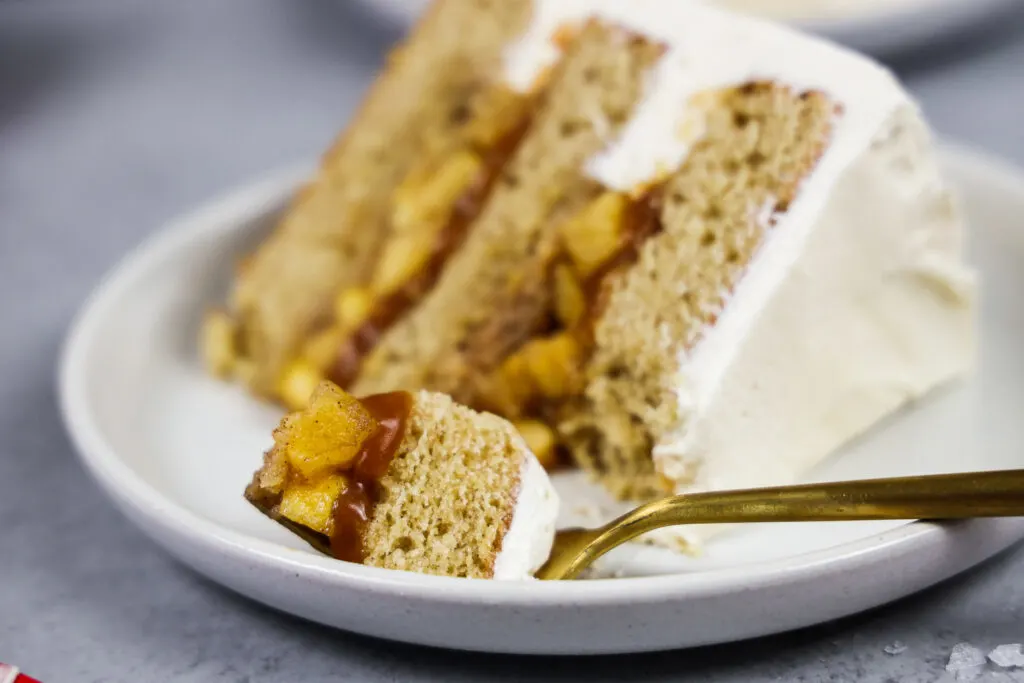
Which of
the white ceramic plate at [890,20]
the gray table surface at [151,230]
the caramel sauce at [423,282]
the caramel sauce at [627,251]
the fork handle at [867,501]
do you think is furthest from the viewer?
the white ceramic plate at [890,20]

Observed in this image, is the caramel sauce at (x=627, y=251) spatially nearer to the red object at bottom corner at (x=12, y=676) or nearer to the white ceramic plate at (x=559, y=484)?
the white ceramic plate at (x=559, y=484)

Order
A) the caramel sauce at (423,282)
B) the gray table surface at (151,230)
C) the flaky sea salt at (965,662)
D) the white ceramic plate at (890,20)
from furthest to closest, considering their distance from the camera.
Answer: the white ceramic plate at (890,20) < the caramel sauce at (423,282) < the gray table surface at (151,230) < the flaky sea salt at (965,662)

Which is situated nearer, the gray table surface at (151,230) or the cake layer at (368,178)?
the gray table surface at (151,230)

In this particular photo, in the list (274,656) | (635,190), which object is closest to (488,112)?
(635,190)

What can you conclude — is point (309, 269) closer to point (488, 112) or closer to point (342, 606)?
point (488, 112)

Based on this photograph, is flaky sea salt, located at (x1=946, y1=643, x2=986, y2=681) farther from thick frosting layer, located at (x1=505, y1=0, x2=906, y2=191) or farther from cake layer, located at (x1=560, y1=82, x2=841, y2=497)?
thick frosting layer, located at (x1=505, y1=0, x2=906, y2=191)

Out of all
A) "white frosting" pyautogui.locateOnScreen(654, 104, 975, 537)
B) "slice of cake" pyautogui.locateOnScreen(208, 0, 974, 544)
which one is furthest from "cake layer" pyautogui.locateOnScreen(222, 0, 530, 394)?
"white frosting" pyautogui.locateOnScreen(654, 104, 975, 537)

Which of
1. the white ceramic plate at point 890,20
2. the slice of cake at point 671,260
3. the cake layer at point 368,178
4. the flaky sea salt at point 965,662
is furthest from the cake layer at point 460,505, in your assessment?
the white ceramic plate at point 890,20
